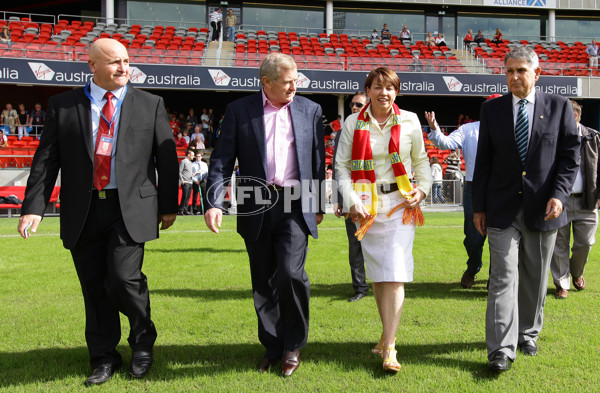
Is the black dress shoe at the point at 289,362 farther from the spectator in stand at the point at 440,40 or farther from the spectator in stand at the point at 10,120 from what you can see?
the spectator in stand at the point at 440,40

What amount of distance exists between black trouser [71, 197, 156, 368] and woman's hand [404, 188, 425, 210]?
175 cm

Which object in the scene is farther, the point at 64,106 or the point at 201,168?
the point at 201,168

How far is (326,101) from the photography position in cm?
2794

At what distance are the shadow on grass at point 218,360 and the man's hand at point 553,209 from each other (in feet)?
3.43

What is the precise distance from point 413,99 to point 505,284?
2567 cm

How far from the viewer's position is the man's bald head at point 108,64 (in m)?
3.38

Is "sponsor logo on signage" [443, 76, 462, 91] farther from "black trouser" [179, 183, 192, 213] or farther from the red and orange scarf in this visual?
the red and orange scarf

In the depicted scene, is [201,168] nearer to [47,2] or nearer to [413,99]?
[413,99]

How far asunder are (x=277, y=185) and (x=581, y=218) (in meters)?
3.96

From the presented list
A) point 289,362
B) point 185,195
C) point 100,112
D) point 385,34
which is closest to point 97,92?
point 100,112

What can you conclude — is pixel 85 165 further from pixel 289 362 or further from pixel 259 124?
pixel 289 362

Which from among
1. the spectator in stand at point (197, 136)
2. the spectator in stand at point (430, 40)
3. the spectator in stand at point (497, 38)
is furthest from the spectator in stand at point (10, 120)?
the spectator in stand at point (497, 38)

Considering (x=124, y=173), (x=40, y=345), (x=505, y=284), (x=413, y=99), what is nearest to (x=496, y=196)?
(x=505, y=284)

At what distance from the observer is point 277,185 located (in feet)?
11.9
